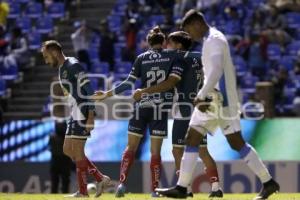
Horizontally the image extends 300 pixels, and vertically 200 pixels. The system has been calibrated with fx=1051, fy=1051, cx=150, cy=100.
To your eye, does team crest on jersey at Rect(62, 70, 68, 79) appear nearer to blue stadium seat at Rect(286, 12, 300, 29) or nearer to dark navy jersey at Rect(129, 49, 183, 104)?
dark navy jersey at Rect(129, 49, 183, 104)

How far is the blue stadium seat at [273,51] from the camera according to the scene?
90.5 feet

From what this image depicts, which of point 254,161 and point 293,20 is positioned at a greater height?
point 293,20

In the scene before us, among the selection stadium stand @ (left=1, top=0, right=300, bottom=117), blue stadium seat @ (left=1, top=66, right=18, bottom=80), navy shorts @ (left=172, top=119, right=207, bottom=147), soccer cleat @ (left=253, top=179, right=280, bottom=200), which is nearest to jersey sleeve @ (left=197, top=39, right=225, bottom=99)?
soccer cleat @ (left=253, top=179, right=280, bottom=200)

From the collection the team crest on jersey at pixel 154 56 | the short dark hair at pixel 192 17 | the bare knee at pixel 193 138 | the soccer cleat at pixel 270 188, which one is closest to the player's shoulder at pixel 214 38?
the short dark hair at pixel 192 17

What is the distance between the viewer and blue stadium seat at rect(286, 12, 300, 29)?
92.3ft

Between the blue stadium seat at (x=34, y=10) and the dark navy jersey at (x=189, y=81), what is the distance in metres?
17.8

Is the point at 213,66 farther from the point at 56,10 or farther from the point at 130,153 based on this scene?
the point at 56,10

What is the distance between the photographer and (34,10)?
3328 cm

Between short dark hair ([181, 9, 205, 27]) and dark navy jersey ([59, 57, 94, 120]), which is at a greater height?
short dark hair ([181, 9, 205, 27])

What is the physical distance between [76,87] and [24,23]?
17.3 meters

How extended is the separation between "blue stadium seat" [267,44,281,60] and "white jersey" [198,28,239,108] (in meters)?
14.2

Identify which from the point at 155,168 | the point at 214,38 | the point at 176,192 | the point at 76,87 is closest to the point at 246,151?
the point at 176,192

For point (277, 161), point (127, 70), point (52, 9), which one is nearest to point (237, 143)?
point (277, 161)

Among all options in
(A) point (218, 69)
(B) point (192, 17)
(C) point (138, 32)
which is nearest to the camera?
(A) point (218, 69)
